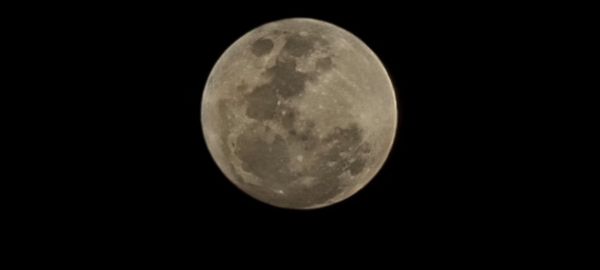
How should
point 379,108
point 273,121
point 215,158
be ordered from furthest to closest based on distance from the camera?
point 215,158
point 379,108
point 273,121

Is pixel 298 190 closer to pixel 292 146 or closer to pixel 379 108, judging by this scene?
pixel 292 146

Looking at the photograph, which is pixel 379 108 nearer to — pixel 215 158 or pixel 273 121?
pixel 273 121

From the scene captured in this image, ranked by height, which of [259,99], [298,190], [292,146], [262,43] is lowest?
[298,190]

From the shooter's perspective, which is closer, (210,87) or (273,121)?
(273,121)

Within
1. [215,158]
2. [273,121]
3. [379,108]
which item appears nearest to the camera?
[273,121]

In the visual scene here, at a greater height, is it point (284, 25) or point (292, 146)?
point (284, 25)

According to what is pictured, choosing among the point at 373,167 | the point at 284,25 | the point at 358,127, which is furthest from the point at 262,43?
the point at 373,167
